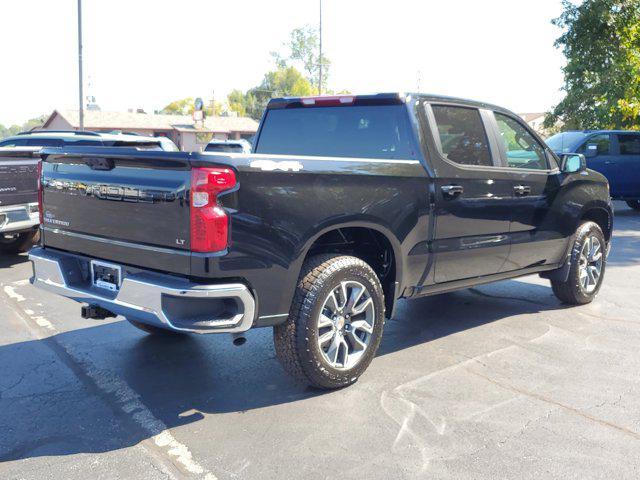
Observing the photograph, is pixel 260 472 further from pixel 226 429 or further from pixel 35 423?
pixel 35 423

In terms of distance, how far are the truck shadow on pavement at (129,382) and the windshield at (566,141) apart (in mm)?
9041

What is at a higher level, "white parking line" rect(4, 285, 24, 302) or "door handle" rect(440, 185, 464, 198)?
"door handle" rect(440, 185, 464, 198)

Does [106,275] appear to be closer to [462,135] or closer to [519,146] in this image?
[462,135]

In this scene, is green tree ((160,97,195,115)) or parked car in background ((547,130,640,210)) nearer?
parked car in background ((547,130,640,210))

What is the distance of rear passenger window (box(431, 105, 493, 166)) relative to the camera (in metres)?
4.91

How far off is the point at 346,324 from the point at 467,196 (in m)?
1.46

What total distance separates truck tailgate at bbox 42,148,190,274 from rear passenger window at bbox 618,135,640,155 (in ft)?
43.4

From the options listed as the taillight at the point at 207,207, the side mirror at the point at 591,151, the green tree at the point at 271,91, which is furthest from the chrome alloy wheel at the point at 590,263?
the green tree at the point at 271,91

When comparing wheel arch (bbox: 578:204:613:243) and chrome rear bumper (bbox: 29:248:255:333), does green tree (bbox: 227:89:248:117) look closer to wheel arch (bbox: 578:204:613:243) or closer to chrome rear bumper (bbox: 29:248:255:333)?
wheel arch (bbox: 578:204:613:243)

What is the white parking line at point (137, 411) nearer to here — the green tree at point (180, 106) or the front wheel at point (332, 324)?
the front wheel at point (332, 324)

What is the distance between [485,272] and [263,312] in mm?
2300

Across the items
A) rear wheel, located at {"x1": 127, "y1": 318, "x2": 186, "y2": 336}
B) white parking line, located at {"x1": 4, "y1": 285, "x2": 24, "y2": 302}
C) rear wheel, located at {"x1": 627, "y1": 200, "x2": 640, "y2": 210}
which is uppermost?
rear wheel, located at {"x1": 627, "y1": 200, "x2": 640, "y2": 210}

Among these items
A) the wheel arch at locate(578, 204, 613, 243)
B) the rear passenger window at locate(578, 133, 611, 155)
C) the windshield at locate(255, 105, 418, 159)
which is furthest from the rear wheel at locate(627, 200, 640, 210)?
the windshield at locate(255, 105, 418, 159)

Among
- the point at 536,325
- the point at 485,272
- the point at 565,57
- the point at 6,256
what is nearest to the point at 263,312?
the point at 485,272
